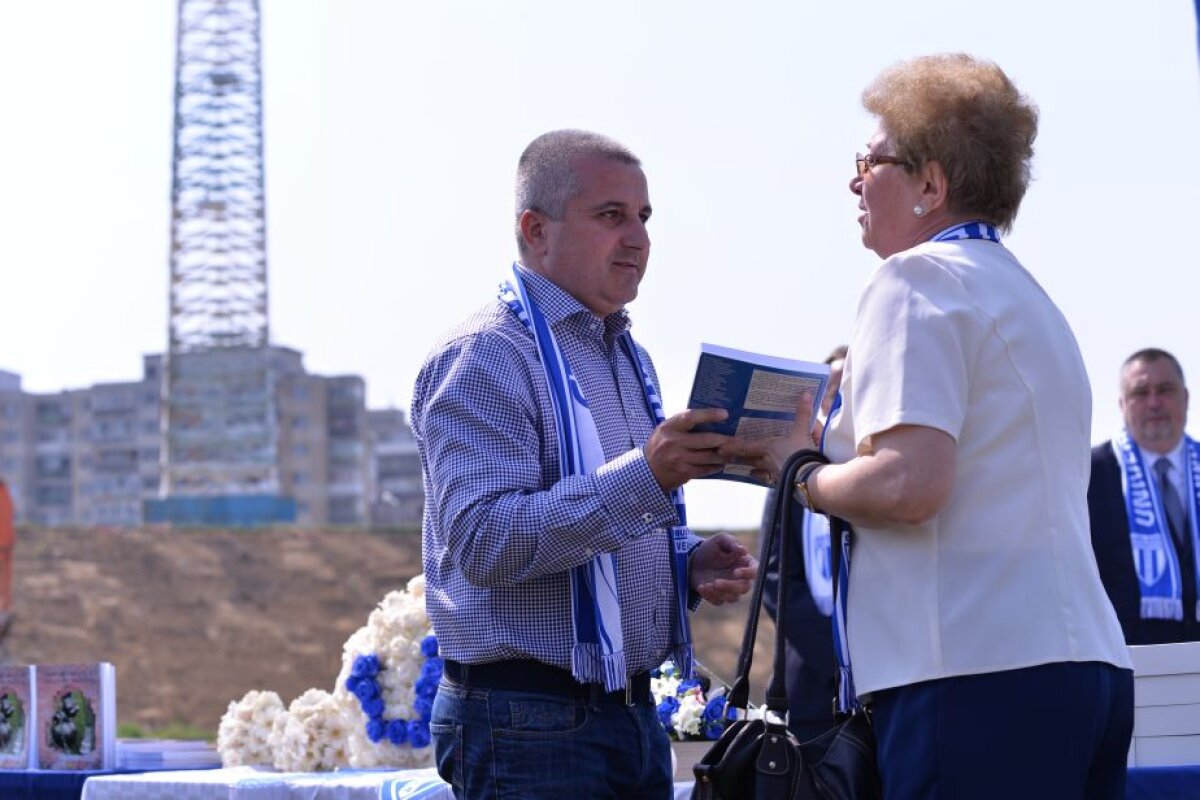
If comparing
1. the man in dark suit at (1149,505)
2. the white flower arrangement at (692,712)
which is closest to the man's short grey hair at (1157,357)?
the man in dark suit at (1149,505)

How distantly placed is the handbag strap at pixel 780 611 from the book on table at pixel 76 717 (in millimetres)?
2317

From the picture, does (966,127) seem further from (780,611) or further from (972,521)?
(780,611)

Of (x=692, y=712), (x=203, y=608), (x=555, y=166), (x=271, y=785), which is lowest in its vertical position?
(x=271, y=785)

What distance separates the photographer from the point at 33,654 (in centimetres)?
2661

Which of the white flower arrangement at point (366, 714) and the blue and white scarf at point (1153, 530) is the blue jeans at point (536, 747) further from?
the blue and white scarf at point (1153, 530)

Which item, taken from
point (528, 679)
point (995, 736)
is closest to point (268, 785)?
point (528, 679)

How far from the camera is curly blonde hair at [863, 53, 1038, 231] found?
2.55m

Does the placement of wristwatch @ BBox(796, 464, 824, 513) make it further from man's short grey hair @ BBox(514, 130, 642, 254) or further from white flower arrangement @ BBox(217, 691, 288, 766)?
white flower arrangement @ BBox(217, 691, 288, 766)

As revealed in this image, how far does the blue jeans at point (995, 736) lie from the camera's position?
2.34 meters

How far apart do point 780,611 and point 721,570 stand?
56 cm

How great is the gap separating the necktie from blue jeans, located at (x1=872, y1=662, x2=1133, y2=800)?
449 centimetres

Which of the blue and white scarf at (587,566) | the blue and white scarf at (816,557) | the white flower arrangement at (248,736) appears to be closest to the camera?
the blue and white scarf at (587,566)

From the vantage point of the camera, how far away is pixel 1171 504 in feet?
22.1

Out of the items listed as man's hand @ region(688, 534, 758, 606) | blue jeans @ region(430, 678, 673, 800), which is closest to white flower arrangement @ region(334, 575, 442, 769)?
man's hand @ region(688, 534, 758, 606)
